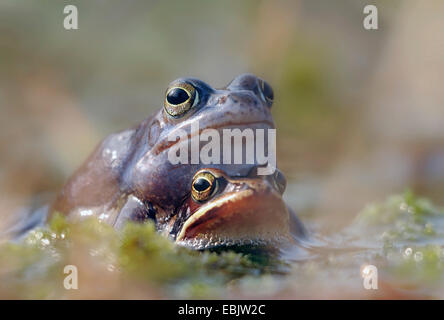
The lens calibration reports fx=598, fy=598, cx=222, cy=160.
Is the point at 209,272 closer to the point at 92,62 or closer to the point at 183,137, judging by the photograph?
the point at 183,137

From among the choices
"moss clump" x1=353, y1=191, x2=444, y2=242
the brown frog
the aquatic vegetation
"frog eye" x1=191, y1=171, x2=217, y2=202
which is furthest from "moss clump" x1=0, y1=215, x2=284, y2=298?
"moss clump" x1=353, y1=191, x2=444, y2=242

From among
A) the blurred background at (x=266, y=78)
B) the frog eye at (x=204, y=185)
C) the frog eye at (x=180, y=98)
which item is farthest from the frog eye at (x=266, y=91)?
the blurred background at (x=266, y=78)

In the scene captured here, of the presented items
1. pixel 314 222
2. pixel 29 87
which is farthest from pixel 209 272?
pixel 29 87

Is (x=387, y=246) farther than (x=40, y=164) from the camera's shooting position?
No

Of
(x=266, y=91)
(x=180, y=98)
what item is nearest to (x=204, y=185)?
(x=180, y=98)

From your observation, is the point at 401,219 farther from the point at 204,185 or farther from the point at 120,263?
the point at 120,263
